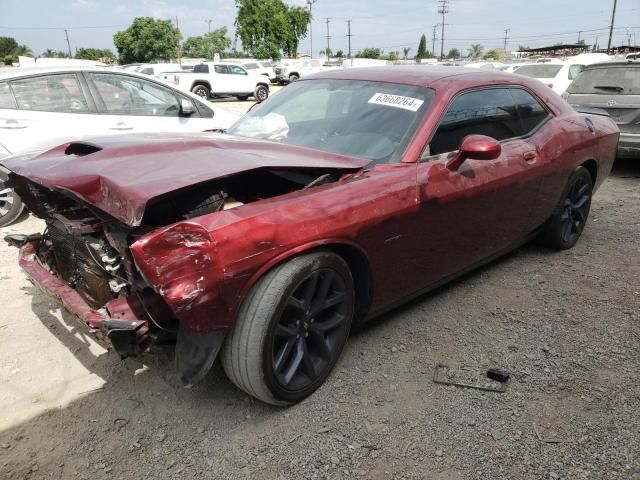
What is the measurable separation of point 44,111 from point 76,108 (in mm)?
302

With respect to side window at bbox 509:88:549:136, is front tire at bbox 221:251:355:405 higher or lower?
lower

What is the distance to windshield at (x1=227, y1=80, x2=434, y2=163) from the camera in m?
2.93

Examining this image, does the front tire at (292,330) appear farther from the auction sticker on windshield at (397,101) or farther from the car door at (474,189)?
the auction sticker on windshield at (397,101)

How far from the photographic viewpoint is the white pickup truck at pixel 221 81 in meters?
19.9

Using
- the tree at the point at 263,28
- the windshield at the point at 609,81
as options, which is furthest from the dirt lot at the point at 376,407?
the tree at the point at 263,28

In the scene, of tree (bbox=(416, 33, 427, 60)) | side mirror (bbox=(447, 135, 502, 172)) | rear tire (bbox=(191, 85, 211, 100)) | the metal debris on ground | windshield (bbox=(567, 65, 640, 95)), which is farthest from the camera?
tree (bbox=(416, 33, 427, 60))

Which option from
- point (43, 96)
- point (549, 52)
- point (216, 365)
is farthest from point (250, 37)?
point (216, 365)

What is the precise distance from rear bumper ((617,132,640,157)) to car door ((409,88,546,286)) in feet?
13.9

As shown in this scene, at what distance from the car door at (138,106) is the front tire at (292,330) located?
365 centimetres

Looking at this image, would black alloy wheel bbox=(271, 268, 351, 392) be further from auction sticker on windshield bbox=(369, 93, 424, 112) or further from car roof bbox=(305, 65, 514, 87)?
car roof bbox=(305, 65, 514, 87)

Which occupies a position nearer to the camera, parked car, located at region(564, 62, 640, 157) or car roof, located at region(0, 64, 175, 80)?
car roof, located at region(0, 64, 175, 80)

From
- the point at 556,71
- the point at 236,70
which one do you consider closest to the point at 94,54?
the point at 236,70

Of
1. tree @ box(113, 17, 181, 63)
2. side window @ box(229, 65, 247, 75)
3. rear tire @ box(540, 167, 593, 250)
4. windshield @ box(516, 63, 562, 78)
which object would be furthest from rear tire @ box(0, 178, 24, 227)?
tree @ box(113, 17, 181, 63)

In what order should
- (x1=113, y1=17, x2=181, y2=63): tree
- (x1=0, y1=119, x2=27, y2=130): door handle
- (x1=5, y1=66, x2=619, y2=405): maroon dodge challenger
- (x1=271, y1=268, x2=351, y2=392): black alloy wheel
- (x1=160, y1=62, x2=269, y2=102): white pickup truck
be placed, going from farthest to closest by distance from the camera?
(x1=113, y1=17, x2=181, y2=63): tree < (x1=160, y1=62, x2=269, y2=102): white pickup truck < (x1=0, y1=119, x2=27, y2=130): door handle < (x1=271, y1=268, x2=351, y2=392): black alloy wheel < (x1=5, y1=66, x2=619, y2=405): maroon dodge challenger
